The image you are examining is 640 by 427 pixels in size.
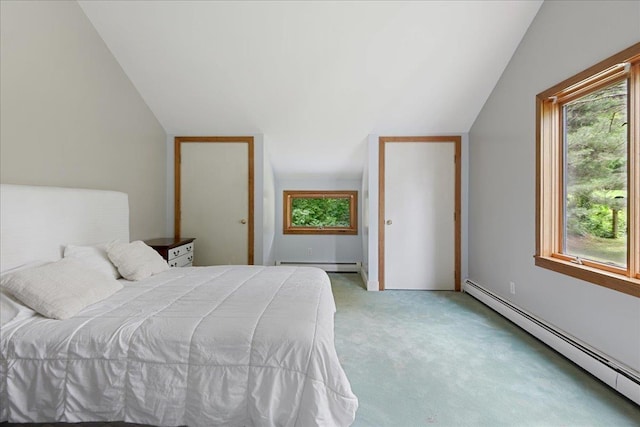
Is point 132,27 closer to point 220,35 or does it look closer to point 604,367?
point 220,35

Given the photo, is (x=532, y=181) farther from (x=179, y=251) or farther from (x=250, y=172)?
(x=179, y=251)

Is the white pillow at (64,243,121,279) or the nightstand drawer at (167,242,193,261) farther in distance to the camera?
the nightstand drawer at (167,242,193,261)

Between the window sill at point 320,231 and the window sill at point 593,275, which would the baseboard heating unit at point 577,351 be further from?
the window sill at point 320,231

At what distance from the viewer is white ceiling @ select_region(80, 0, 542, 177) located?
8.60ft

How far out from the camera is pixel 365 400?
1706 millimetres

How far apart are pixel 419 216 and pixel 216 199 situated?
2.67 m

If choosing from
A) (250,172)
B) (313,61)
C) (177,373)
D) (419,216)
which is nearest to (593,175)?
(419,216)

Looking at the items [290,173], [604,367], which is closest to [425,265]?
[604,367]

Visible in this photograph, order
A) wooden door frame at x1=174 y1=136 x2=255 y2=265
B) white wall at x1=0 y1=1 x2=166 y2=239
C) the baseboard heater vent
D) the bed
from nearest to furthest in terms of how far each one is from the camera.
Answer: the bed
white wall at x1=0 y1=1 x2=166 y2=239
wooden door frame at x1=174 y1=136 x2=255 y2=265
the baseboard heater vent

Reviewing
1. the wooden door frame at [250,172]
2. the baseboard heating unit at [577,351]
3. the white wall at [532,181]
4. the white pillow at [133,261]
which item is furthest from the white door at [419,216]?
the white pillow at [133,261]

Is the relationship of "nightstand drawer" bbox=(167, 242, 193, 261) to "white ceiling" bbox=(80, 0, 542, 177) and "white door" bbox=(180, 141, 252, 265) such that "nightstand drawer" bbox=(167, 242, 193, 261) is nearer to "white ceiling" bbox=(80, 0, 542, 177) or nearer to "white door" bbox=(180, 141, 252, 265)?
"white door" bbox=(180, 141, 252, 265)

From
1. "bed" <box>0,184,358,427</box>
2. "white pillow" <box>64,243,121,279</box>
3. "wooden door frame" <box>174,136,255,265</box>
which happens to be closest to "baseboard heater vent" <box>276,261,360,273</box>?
"wooden door frame" <box>174,136,255,265</box>

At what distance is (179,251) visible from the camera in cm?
332

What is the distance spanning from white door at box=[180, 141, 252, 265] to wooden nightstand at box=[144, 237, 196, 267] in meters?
0.36
